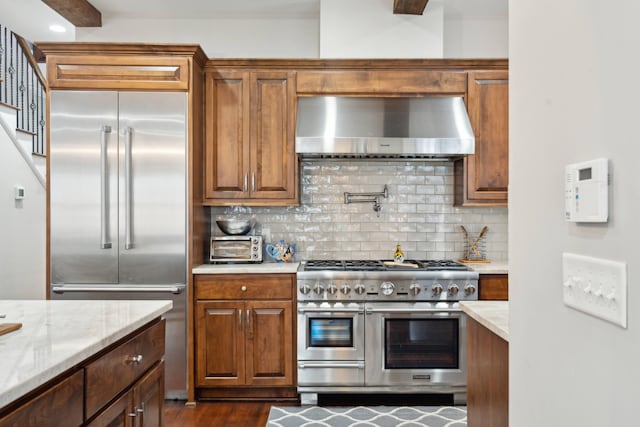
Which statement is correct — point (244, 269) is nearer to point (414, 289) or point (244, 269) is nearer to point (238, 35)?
point (414, 289)

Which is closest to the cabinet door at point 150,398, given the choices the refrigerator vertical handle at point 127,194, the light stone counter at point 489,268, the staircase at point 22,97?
the refrigerator vertical handle at point 127,194

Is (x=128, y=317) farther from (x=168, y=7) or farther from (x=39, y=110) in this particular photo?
(x=39, y=110)

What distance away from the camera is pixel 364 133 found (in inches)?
134

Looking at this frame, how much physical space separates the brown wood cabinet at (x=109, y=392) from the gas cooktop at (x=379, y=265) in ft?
5.32

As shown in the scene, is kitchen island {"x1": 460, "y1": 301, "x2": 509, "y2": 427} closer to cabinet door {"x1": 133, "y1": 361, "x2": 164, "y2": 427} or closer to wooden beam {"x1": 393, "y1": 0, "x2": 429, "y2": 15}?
cabinet door {"x1": 133, "y1": 361, "x2": 164, "y2": 427}

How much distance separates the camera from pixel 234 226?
366 cm

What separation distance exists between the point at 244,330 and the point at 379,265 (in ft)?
3.58

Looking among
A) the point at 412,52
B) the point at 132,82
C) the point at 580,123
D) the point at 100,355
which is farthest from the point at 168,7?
the point at 580,123

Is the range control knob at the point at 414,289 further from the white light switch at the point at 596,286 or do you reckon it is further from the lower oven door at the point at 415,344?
the white light switch at the point at 596,286

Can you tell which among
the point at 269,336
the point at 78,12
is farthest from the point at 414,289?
the point at 78,12

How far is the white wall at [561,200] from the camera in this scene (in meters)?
0.85

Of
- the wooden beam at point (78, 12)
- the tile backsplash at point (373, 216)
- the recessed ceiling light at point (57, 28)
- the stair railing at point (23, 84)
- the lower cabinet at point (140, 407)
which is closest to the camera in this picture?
the lower cabinet at point (140, 407)

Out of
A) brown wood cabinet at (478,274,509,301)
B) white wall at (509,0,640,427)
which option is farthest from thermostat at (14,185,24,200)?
white wall at (509,0,640,427)

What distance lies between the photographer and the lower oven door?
10.6 feet
